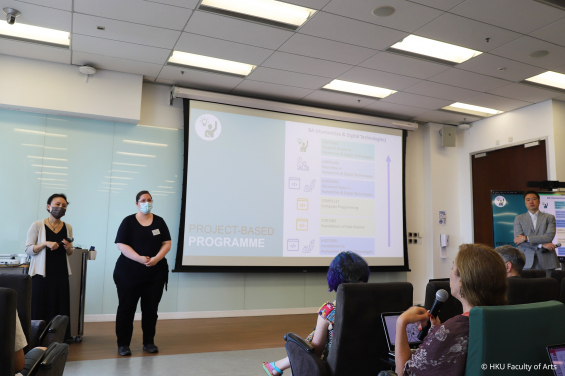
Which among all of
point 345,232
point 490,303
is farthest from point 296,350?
point 345,232

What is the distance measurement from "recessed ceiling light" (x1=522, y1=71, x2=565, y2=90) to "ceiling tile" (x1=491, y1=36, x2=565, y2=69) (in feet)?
1.74

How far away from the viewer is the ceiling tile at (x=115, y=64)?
206 inches

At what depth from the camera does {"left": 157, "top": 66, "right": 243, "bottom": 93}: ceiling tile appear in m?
5.66

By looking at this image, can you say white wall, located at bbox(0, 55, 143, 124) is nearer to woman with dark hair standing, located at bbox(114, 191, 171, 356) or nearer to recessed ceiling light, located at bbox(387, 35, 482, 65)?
woman with dark hair standing, located at bbox(114, 191, 171, 356)

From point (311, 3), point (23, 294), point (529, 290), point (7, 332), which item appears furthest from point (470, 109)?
point (7, 332)

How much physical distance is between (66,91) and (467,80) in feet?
17.6

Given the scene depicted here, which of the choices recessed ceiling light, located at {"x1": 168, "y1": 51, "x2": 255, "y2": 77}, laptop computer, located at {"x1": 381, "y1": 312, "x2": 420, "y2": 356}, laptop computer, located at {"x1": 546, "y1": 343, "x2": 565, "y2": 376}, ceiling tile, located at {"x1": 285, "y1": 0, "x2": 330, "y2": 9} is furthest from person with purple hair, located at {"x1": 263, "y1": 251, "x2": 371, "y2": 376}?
recessed ceiling light, located at {"x1": 168, "y1": 51, "x2": 255, "y2": 77}

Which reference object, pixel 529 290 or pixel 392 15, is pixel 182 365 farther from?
pixel 392 15

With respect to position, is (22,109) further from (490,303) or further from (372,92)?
(490,303)

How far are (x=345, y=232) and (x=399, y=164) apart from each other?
164 cm

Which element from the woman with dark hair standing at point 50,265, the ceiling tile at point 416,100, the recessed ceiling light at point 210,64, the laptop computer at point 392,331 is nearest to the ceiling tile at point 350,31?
the recessed ceiling light at point 210,64

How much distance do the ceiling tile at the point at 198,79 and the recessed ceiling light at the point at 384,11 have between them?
2.36 metres

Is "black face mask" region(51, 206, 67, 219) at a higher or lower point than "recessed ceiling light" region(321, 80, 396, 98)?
lower

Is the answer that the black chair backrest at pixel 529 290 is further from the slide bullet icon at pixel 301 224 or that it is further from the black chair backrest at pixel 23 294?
the slide bullet icon at pixel 301 224
